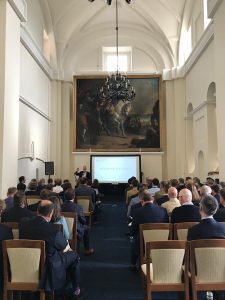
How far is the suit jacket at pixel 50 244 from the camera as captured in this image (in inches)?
156

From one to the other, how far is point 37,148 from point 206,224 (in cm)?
1259

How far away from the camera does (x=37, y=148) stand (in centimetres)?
1584

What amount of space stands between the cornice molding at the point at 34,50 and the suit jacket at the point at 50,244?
10050mm

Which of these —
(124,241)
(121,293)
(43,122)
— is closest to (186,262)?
(121,293)

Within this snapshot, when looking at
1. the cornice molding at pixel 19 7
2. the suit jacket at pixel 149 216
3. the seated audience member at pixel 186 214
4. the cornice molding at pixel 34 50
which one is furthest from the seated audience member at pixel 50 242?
the cornice molding at pixel 34 50

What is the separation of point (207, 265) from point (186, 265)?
0.74 ft

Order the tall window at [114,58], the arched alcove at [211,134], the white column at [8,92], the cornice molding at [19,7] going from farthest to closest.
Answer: the tall window at [114,58] → the arched alcove at [211,134] → the cornice molding at [19,7] → the white column at [8,92]

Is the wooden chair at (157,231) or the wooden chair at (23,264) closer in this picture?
the wooden chair at (23,264)

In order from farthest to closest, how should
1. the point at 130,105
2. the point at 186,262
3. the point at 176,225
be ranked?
the point at 130,105
the point at 176,225
the point at 186,262

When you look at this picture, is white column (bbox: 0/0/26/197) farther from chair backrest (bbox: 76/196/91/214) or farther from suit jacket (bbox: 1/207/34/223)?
suit jacket (bbox: 1/207/34/223)

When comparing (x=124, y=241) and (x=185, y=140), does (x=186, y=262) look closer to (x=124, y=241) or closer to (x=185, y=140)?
(x=124, y=241)

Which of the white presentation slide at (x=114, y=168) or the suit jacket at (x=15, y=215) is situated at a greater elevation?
the white presentation slide at (x=114, y=168)

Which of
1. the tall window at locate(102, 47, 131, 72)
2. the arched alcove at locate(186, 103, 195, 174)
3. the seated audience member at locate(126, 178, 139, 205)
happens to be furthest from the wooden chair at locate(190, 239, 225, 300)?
the tall window at locate(102, 47, 131, 72)

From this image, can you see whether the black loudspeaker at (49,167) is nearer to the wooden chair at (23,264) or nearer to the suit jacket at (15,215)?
the suit jacket at (15,215)
